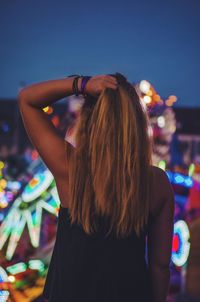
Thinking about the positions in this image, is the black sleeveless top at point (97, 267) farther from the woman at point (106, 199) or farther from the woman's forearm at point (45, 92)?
Answer: the woman's forearm at point (45, 92)

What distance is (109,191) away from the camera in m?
1.56

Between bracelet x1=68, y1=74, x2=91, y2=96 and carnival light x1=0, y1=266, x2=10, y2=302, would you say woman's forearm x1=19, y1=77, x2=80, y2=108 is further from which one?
carnival light x1=0, y1=266, x2=10, y2=302

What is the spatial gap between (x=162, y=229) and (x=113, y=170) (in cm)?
28

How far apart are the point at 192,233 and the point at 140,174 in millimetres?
284

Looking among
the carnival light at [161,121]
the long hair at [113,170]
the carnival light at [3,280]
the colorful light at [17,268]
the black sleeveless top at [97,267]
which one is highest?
the long hair at [113,170]

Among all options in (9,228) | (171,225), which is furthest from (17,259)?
(171,225)

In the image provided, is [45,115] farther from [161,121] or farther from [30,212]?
[161,121]

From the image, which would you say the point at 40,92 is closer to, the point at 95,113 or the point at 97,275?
the point at 95,113

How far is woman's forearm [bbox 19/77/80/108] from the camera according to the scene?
1.69m

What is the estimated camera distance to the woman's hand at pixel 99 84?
5.29ft

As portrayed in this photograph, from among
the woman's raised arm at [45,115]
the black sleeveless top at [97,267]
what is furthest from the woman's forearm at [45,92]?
the black sleeveless top at [97,267]

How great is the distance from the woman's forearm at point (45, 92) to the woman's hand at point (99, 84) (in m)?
0.07

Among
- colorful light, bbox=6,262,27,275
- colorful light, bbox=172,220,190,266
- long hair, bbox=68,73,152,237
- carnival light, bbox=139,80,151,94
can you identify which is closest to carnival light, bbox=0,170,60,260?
colorful light, bbox=6,262,27,275

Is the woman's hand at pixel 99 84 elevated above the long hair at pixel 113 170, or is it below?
above
